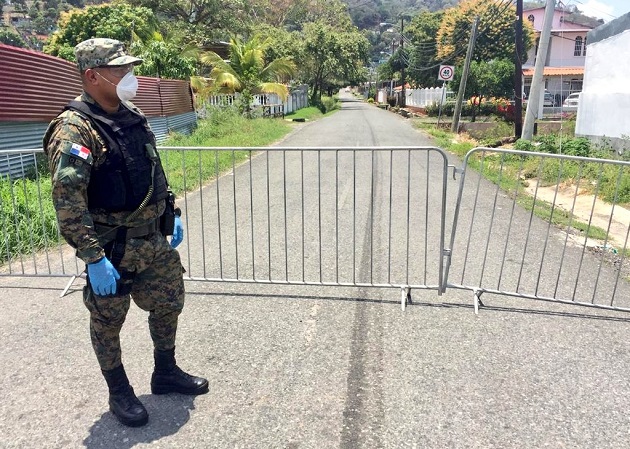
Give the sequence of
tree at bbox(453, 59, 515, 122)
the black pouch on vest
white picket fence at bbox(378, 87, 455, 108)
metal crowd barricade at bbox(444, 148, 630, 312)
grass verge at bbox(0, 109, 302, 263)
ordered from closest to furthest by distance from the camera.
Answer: the black pouch on vest → metal crowd barricade at bbox(444, 148, 630, 312) → grass verge at bbox(0, 109, 302, 263) → tree at bbox(453, 59, 515, 122) → white picket fence at bbox(378, 87, 455, 108)

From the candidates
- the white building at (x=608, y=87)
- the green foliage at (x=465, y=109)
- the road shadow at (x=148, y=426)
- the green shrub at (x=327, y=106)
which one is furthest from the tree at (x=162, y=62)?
the green shrub at (x=327, y=106)

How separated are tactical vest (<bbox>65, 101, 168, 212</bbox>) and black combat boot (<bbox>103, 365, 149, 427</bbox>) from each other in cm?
92

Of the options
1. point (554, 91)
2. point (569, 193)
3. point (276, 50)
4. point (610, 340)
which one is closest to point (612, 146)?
point (569, 193)

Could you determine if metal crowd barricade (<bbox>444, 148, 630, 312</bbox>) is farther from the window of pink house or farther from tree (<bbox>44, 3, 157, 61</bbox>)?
the window of pink house

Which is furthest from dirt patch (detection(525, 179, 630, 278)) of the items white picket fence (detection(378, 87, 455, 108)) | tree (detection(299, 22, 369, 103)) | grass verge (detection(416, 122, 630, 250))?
tree (detection(299, 22, 369, 103))

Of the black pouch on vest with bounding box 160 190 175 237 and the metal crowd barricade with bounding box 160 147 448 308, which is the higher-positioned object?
the black pouch on vest with bounding box 160 190 175 237

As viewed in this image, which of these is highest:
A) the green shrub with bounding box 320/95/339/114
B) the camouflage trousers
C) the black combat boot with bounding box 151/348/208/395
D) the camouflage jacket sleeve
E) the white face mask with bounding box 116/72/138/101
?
the white face mask with bounding box 116/72/138/101

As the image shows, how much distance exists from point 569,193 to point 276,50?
29797 mm

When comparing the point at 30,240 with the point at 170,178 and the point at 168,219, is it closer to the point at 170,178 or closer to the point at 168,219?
the point at 168,219

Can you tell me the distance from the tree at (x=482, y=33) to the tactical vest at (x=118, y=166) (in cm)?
3978

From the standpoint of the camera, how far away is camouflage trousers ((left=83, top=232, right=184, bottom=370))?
270 centimetres

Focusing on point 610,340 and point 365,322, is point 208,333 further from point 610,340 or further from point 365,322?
point 610,340

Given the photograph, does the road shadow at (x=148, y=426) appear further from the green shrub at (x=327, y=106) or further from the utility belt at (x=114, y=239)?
the green shrub at (x=327, y=106)

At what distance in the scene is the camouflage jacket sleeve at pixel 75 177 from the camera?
2.42m
